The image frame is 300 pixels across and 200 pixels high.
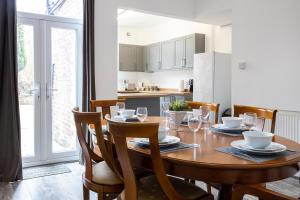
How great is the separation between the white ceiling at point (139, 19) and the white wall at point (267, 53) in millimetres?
2847

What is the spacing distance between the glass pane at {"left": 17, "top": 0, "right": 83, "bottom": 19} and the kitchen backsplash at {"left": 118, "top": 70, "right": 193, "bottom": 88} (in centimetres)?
302

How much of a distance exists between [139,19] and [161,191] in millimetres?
5604

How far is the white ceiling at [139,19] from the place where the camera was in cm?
613

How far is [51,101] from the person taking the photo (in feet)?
11.8

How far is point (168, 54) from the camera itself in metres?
6.28

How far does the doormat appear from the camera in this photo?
3191 millimetres

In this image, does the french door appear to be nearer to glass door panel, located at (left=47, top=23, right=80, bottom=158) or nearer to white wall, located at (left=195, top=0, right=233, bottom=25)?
glass door panel, located at (left=47, top=23, right=80, bottom=158)

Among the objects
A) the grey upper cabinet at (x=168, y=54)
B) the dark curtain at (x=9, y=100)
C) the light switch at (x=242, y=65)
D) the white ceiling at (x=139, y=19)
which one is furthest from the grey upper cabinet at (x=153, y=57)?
the dark curtain at (x=9, y=100)

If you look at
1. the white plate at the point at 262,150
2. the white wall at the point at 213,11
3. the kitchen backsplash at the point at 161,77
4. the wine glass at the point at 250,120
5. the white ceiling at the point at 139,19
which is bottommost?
the white plate at the point at 262,150

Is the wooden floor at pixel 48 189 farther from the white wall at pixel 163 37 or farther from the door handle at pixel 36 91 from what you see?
the white wall at pixel 163 37

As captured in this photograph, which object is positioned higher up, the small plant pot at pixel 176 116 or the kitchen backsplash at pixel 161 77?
the kitchen backsplash at pixel 161 77

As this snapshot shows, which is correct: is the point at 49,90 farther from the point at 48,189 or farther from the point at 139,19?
the point at 139,19

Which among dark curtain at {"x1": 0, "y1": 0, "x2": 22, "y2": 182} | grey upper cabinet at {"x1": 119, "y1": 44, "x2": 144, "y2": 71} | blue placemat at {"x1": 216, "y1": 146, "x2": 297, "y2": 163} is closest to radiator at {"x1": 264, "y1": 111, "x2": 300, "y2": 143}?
blue placemat at {"x1": 216, "y1": 146, "x2": 297, "y2": 163}

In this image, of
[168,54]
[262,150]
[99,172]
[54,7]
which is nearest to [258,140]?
[262,150]
